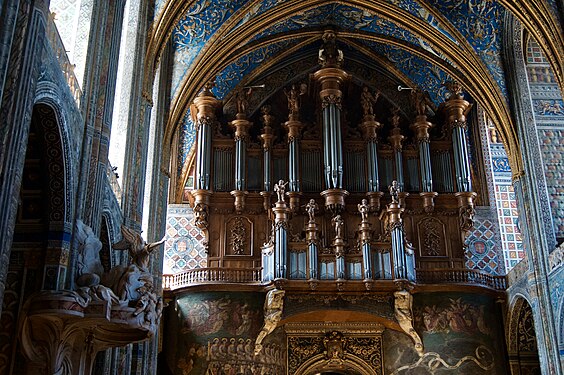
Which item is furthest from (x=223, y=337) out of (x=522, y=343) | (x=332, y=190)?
(x=522, y=343)

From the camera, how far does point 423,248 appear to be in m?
22.6

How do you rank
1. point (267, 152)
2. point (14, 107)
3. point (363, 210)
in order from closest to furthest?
point (14, 107) < point (363, 210) < point (267, 152)

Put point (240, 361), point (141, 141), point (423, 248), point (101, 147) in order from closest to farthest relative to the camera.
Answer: point (101, 147), point (141, 141), point (240, 361), point (423, 248)

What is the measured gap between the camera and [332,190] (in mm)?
22156

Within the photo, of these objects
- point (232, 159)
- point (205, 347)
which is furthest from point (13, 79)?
point (232, 159)

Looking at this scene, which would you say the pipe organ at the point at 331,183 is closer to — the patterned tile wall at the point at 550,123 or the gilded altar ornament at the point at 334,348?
the gilded altar ornament at the point at 334,348

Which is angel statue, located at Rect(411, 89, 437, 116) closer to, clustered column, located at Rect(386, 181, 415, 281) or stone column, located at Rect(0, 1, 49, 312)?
clustered column, located at Rect(386, 181, 415, 281)

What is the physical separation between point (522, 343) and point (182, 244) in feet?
35.7

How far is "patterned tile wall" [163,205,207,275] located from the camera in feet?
75.7

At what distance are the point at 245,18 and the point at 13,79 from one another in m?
15.0

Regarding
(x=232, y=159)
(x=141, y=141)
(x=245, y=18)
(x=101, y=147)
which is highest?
(x=245, y=18)

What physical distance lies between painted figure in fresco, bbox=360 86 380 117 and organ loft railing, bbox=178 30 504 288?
4 centimetres

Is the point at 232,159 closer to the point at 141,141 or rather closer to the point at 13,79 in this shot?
the point at 141,141

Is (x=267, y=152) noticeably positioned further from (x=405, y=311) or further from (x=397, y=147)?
(x=405, y=311)
